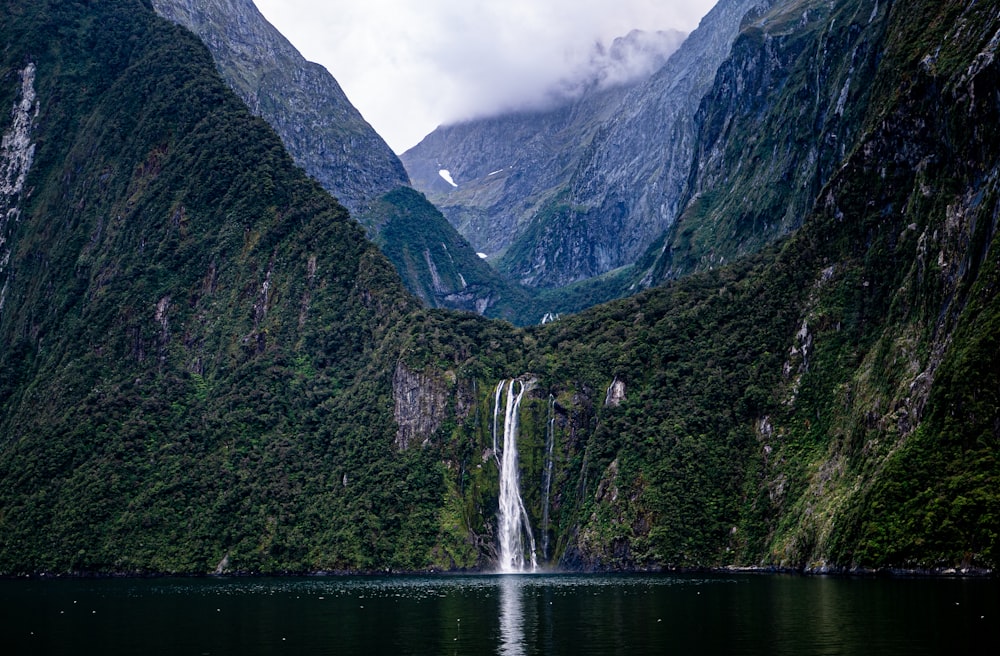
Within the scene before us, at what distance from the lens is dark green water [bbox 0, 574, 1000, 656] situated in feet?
178

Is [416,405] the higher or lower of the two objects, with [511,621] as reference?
higher

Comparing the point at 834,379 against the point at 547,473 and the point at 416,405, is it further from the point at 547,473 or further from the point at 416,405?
the point at 416,405

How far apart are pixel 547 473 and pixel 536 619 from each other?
9671 cm

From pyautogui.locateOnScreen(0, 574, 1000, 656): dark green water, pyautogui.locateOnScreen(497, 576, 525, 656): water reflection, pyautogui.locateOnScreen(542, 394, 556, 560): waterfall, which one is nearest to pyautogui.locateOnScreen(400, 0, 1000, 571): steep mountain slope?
pyautogui.locateOnScreen(542, 394, 556, 560): waterfall

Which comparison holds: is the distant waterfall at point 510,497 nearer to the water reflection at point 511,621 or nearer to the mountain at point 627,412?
the mountain at point 627,412

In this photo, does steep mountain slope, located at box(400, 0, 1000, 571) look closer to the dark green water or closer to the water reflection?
the dark green water

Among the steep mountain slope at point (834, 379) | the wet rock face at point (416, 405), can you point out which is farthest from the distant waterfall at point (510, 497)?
the wet rock face at point (416, 405)

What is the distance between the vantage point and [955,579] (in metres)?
83.1

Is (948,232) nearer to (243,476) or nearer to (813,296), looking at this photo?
(813,296)

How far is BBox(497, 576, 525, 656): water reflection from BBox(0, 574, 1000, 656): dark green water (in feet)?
0.54

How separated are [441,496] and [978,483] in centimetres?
8754

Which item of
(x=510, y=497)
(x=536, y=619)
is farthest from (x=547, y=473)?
(x=536, y=619)

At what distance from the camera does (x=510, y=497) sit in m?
166

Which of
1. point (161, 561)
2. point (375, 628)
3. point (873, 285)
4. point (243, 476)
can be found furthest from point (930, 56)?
point (161, 561)
